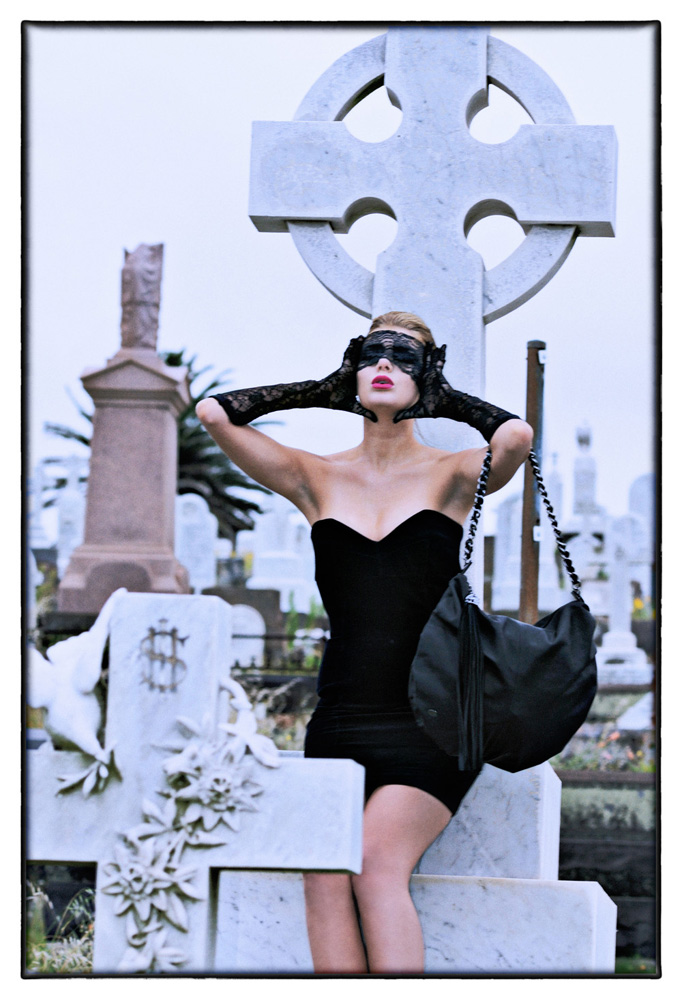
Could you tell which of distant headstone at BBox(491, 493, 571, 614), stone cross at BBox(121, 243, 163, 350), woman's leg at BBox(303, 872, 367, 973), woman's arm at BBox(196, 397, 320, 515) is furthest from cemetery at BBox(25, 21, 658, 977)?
stone cross at BBox(121, 243, 163, 350)

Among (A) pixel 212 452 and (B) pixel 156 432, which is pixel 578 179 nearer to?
(B) pixel 156 432

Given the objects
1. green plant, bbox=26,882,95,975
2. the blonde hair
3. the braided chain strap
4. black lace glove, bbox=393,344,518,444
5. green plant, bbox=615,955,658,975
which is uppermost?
the blonde hair

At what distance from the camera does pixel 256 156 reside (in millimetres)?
3781

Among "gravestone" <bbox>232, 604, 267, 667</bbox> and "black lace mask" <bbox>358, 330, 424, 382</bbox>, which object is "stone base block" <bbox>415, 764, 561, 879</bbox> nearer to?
"black lace mask" <bbox>358, 330, 424, 382</bbox>

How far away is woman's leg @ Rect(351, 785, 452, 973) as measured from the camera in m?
3.08

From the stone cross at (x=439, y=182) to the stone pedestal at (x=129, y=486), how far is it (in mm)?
4310

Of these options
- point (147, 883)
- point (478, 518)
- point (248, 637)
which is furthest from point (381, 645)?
Result: point (248, 637)

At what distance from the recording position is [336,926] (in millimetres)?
3133

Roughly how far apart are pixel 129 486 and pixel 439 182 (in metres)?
4.53

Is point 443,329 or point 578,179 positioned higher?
point 578,179

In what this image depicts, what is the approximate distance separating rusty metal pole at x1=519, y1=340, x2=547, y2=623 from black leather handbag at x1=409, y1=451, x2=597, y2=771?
1.04 m

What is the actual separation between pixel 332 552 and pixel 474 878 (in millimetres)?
815

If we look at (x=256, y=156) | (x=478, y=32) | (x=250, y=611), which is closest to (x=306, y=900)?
(x=256, y=156)

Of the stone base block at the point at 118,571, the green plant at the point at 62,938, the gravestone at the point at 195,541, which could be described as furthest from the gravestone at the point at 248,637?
the green plant at the point at 62,938
